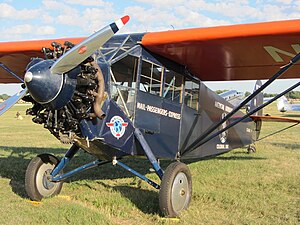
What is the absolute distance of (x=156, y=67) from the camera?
5.59 metres

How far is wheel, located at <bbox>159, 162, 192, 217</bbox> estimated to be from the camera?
461cm

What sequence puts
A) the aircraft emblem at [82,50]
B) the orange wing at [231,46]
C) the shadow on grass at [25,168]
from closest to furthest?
the aircraft emblem at [82,50], the orange wing at [231,46], the shadow on grass at [25,168]

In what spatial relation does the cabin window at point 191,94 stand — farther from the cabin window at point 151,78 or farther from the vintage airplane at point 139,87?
the cabin window at point 151,78

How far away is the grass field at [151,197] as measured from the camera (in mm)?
4516

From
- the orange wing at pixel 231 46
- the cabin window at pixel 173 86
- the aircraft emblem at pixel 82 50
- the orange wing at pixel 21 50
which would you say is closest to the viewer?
the aircraft emblem at pixel 82 50

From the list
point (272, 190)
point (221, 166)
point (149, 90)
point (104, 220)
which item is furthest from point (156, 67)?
point (221, 166)

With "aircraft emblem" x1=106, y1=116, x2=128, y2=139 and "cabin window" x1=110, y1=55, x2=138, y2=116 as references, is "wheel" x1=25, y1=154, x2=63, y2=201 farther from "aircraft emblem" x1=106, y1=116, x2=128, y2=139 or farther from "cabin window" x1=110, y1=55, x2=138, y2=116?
"cabin window" x1=110, y1=55, x2=138, y2=116

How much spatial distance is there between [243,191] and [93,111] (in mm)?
3141

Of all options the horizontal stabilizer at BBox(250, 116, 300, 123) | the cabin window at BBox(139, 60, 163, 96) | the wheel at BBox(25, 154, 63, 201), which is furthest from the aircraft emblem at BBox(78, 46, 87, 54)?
the horizontal stabilizer at BBox(250, 116, 300, 123)

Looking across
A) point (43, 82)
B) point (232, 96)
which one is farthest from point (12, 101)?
point (232, 96)

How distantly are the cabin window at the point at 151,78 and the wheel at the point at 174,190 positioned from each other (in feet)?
3.92

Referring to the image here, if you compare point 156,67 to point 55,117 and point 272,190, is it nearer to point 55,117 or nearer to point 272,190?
point 55,117

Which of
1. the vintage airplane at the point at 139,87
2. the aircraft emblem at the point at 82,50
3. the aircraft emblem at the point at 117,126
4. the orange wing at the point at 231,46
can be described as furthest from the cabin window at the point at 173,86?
the aircraft emblem at the point at 82,50

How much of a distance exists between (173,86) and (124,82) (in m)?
1.24
